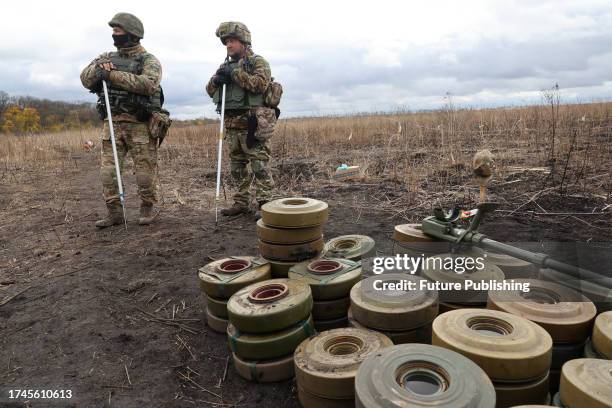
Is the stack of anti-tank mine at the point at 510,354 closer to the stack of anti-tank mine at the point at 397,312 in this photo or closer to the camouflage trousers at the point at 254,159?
the stack of anti-tank mine at the point at 397,312

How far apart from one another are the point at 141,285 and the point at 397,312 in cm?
244

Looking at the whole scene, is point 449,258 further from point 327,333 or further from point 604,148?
point 604,148

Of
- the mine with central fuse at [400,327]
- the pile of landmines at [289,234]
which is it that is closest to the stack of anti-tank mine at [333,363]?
the mine with central fuse at [400,327]

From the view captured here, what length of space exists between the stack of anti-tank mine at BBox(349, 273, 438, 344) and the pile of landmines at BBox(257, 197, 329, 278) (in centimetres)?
73

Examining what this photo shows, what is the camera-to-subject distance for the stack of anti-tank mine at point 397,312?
7.18 feet

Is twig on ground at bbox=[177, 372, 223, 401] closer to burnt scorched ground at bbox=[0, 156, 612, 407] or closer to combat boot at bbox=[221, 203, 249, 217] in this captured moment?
burnt scorched ground at bbox=[0, 156, 612, 407]

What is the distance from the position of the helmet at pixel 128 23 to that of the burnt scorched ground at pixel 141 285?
8.32ft

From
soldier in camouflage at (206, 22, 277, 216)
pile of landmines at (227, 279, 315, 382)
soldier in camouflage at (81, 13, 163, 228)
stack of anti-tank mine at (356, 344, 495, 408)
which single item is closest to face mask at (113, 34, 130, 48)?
soldier in camouflage at (81, 13, 163, 228)

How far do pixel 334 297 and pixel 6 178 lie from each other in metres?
10.8

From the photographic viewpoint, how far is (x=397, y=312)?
2.17 meters

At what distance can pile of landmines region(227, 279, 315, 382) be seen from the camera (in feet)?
7.34

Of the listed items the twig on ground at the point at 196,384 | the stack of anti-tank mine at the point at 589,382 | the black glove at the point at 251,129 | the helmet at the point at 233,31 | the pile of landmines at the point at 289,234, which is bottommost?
the twig on ground at the point at 196,384

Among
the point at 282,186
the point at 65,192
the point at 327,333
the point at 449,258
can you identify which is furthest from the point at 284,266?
the point at 65,192

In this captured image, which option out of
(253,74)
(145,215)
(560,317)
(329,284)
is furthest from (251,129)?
(560,317)
